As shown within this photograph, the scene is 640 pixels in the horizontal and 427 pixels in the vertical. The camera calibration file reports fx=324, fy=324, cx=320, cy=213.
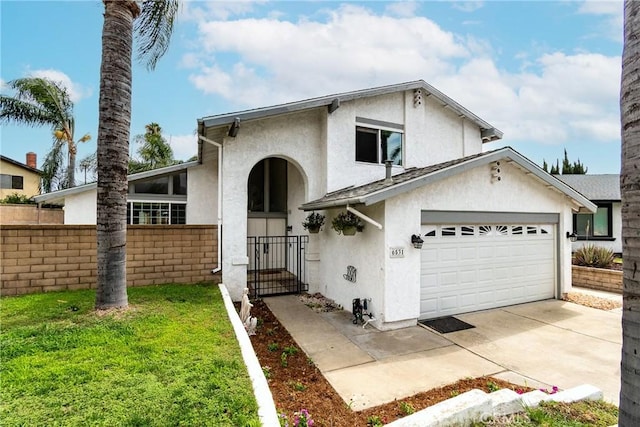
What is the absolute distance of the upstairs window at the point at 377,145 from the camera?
34.9ft

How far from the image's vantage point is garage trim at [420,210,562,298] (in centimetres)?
789

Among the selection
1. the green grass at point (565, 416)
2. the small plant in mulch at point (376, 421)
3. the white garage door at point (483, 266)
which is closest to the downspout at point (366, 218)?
the white garage door at point (483, 266)

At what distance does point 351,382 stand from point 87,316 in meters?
4.77

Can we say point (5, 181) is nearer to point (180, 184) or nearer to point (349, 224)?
point (180, 184)

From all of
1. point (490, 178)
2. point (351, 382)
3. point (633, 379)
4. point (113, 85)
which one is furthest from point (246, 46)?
point (633, 379)

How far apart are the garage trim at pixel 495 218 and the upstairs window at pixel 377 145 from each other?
138 inches

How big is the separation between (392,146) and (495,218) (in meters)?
4.12

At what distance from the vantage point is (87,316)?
578cm

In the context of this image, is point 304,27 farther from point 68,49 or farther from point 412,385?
point 412,385

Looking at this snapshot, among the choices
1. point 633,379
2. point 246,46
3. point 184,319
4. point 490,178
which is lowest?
point 184,319

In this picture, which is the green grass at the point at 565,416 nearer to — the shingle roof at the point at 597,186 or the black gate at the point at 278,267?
the black gate at the point at 278,267

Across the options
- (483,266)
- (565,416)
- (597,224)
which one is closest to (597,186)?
(597,224)

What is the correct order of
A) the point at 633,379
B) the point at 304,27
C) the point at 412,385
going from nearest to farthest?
the point at 633,379
the point at 412,385
the point at 304,27

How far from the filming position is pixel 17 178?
26.2 m
